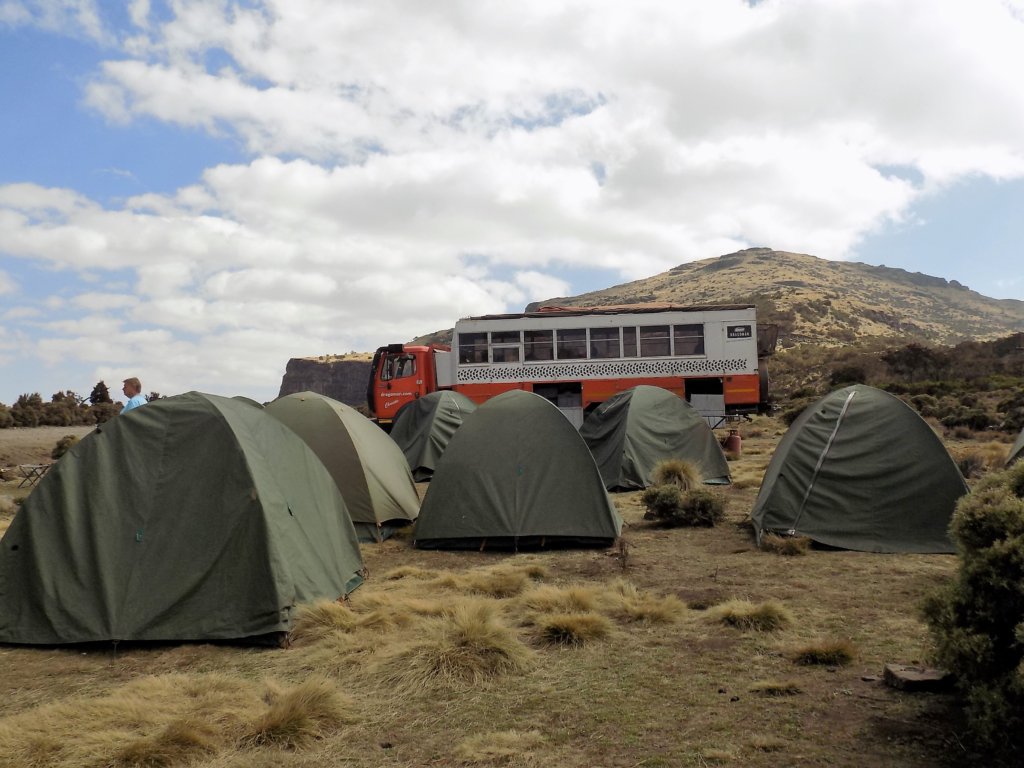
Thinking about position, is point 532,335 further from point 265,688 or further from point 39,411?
point 39,411

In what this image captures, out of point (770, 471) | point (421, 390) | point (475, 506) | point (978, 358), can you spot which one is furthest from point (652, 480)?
point (978, 358)

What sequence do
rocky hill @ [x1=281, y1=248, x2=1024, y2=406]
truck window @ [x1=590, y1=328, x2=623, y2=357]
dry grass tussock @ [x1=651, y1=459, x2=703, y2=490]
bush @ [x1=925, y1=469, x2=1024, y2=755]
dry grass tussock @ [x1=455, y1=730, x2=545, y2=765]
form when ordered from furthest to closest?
rocky hill @ [x1=281, y1=248, x2=1024, y2=406], truck window @ [x1=590, y1=328, x2=623, y2=357], dry grass tussock @ [x1=651, y1=459, x2=703, y2=490], dry grass tussock @ [x1=455, y1=730, x2=545, y2=765], bush @ [x1=925, y1=469, x2=1024, y2=755]

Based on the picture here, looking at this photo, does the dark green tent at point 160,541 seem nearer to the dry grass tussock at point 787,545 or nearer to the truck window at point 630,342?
the dry grass tussock at point 787,545

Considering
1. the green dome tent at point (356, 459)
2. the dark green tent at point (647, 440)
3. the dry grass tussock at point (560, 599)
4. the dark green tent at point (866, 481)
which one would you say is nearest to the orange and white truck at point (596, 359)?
the dark green tent at point (647, 440)

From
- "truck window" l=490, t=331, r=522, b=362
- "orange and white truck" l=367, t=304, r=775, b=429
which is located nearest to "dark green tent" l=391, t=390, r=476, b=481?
"orange and white truck" l=367, t=304, r=775, b=429

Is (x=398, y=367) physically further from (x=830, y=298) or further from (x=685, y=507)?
(x=830, y=298)

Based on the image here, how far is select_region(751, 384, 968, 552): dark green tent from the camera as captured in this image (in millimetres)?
9516

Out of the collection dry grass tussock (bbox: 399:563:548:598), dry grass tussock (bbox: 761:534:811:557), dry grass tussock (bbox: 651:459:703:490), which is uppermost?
dry grass tussock (bbox: 651:459:703:490)

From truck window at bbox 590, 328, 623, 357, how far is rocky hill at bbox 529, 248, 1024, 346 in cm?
3821

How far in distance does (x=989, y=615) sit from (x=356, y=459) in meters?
8.35

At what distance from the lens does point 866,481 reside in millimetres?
9742

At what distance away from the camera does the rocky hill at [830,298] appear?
2682 inches

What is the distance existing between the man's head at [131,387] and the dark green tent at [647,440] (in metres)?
8.47

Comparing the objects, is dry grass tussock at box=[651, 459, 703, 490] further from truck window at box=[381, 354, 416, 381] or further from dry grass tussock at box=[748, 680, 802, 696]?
truck window at box=[381, 354, 416, 381]
